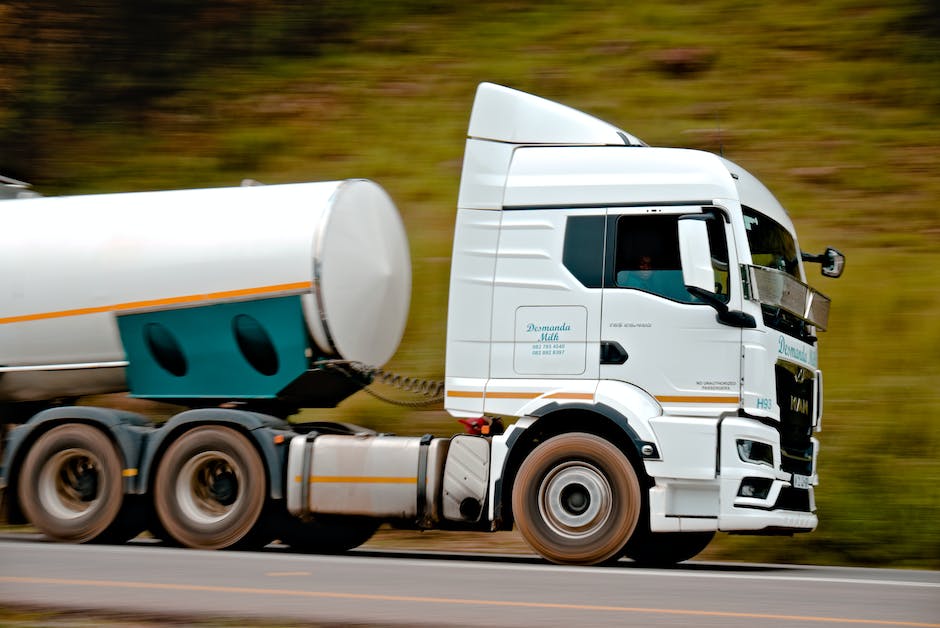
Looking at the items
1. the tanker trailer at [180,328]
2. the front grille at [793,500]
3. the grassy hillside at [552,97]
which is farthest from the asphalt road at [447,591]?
the grassy hillside at [552,97]

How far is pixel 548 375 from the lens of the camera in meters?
9.88

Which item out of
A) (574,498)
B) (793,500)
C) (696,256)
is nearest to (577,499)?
(574,498)

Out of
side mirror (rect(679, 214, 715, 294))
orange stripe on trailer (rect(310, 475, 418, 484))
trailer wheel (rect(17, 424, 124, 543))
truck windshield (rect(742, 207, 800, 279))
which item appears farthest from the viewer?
trailer wheel (rect(17, 424, 124, 543))

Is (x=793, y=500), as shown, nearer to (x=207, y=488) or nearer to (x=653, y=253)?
(x=653, y=253)

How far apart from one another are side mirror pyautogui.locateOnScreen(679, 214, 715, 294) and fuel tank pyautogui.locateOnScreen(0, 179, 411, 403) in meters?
3.00

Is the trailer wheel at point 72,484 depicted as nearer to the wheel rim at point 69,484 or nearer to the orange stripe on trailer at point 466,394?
the wheel rim at point 69,484

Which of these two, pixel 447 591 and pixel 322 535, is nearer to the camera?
pixel 447 591

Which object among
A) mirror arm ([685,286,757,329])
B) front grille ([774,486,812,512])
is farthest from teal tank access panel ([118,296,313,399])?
front grille ([774,486,812,512])

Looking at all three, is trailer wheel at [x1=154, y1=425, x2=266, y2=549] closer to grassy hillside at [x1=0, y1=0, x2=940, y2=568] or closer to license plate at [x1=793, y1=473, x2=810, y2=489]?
license plate at [x1=793, y1=473, x2=810, y2=489]

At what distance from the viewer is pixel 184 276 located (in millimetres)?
11023

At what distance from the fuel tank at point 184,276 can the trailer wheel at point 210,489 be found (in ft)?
2.36

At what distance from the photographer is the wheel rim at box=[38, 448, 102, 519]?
1103cm

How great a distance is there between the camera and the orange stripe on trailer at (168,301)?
10783 millimetres

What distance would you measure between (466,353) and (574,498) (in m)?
1.35
